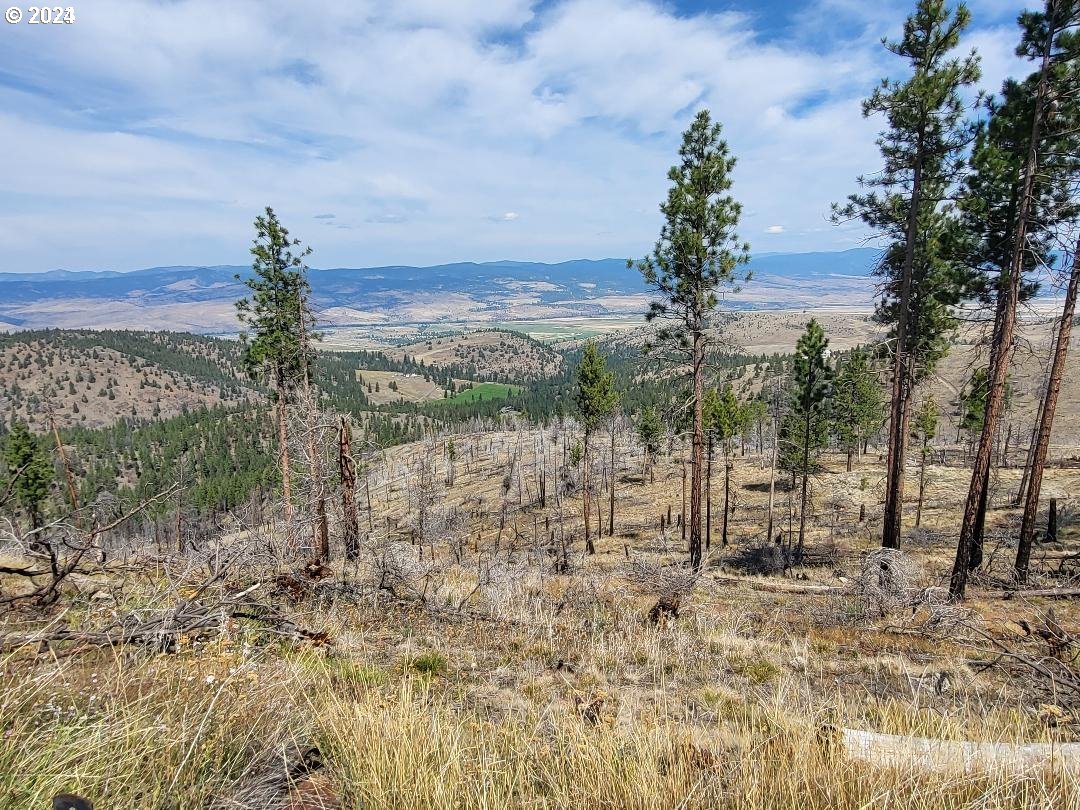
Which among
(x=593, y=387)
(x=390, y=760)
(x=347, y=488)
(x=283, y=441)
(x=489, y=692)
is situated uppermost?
(x=390, y=760)

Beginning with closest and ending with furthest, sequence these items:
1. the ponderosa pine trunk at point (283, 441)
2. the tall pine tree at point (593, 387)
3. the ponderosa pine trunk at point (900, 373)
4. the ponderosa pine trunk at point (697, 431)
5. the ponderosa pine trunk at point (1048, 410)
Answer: the ponderosa pine trunk at point (1048, 410) → the ponderosa pine trunk at point (900, 373) → the ponderosa pine trunk at point (697, 431) → the ponderosa pine trunk at point (283, 441) → the tall pine tree at point (593, 387)

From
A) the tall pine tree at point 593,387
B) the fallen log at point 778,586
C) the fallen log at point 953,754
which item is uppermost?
the fallen log at point 953,754

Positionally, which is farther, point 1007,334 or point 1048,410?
point 1048,410

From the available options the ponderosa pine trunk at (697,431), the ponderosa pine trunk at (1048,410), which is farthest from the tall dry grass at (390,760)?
the ponderosa pine trunk at (1048,410)

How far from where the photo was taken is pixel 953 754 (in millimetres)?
2426

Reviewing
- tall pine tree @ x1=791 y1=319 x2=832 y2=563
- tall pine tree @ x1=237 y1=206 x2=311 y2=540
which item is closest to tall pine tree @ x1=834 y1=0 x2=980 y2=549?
tall pine tree @ x1=791 y1=319 x2=832 y2=563

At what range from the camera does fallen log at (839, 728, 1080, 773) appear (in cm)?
231

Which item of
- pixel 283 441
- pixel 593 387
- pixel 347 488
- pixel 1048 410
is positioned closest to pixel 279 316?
pixel 283 441

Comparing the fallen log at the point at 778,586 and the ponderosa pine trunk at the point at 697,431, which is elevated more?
the ponderosa pine trunk at the point at 697,431

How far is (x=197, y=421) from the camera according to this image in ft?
460

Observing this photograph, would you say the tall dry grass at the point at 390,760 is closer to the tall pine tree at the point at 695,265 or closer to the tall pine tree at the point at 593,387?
the tall pine tree at the point at 695,265

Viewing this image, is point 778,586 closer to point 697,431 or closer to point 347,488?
point 697,431

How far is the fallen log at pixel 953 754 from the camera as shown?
231 cm

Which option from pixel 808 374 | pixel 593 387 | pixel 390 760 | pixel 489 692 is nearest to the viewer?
pixel 390 760
